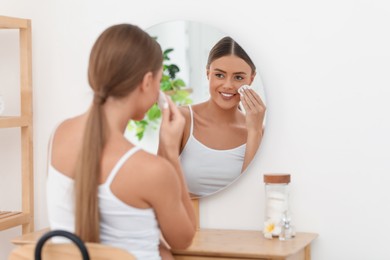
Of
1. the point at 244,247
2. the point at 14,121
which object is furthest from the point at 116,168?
the point at 14,121

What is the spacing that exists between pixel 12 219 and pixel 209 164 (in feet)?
2.39

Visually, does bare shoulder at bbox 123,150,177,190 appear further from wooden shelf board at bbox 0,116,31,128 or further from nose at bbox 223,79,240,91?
wooden shelf board at bbox 0,116,31,128

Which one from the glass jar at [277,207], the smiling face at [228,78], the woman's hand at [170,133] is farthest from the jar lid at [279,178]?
the woman's hand at [170,133]

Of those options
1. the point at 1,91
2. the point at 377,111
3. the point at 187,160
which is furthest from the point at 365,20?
the point at 1,91

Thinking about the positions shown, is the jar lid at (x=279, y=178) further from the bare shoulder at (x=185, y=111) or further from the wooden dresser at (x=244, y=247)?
the bare shoulder at (x=185, y=111)

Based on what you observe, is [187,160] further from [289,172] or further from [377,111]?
[377,111]

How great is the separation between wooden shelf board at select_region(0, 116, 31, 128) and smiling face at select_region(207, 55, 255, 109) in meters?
0.70

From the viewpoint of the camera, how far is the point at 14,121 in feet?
8.80

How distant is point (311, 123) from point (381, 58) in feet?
0.96

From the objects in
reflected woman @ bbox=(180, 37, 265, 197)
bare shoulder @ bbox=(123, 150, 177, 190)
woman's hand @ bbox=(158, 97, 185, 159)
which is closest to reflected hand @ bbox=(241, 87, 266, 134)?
reflected woman @ bbox=(180, 37, 265, 197)

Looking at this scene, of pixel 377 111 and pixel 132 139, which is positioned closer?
pixel 377 111

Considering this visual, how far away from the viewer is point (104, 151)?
1.71m

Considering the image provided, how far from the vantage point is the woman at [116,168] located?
169 cm

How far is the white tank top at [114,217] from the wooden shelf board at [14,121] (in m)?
0.89
